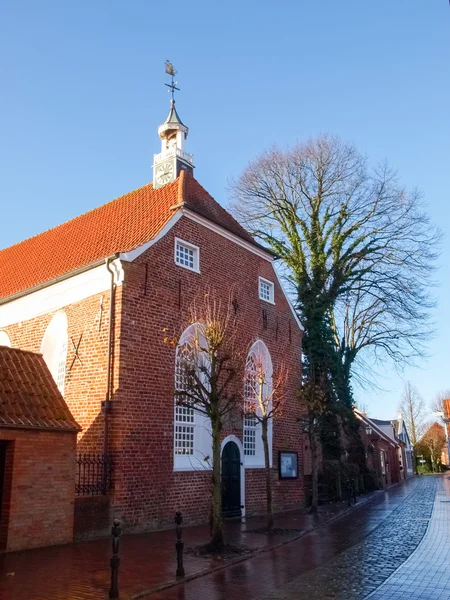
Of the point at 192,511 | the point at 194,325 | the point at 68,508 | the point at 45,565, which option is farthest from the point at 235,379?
the point at 45,565

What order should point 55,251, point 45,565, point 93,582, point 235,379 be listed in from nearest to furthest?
1. point 93,582
2. point 45,565
3. point 235,379
4. point 55,251

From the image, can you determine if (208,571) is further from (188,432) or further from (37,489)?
(188,432)

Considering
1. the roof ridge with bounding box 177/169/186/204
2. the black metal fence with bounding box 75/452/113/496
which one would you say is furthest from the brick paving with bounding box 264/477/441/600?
the roof ridge with bounding box 177/169/186/204

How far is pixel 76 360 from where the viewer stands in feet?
48.7

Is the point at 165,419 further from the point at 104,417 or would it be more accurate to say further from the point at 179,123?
the point at 179,123

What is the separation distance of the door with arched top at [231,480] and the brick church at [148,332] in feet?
0.19

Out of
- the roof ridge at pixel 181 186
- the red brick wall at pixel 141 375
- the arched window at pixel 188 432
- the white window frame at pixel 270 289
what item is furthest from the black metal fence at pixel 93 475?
the white window frame at pixel 270 289

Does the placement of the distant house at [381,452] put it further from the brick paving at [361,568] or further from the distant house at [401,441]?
the brick paving at [361,568]

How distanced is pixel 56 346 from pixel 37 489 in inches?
242

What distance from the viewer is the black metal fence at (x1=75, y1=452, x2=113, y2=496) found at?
12703mm

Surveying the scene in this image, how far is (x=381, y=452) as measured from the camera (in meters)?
44.0

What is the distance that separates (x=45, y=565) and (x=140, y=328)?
6480mm

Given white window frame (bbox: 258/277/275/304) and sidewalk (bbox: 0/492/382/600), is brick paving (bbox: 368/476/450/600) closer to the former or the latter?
sidewalk (bbox: 0/492/382/600)

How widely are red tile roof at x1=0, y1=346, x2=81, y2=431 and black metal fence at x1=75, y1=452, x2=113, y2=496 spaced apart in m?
1.48
